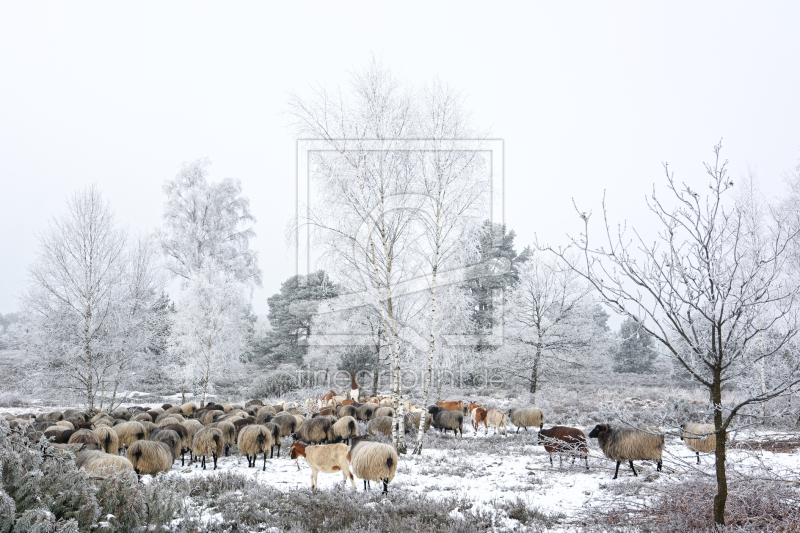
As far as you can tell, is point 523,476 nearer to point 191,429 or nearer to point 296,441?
point 296,441

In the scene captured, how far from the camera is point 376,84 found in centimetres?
1113

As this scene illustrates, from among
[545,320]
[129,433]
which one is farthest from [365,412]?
[545,320]

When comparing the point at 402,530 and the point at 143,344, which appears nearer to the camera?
the point at 402,530

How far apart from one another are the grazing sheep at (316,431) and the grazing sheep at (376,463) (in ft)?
13.1

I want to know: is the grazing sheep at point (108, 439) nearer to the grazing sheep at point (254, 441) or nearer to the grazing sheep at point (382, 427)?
the grazing sheep at point (254, 441)

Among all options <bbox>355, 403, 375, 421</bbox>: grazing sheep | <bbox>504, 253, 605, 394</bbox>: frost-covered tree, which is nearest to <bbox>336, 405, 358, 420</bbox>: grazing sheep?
<bbox>355, 403, 375, 421</bbox>: grazing sheep

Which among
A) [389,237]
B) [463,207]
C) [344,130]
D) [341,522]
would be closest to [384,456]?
[341,522]

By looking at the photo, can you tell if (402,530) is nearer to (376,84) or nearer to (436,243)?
(436,243)

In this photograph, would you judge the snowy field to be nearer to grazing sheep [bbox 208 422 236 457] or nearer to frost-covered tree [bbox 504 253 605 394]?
grazing sheep [bbox 208 422 236 457]

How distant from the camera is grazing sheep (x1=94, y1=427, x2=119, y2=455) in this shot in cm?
998

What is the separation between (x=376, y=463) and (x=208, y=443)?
15.2 feet

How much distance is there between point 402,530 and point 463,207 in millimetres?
Result: 8237

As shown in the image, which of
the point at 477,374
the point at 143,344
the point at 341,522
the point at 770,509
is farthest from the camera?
the point at 477,374

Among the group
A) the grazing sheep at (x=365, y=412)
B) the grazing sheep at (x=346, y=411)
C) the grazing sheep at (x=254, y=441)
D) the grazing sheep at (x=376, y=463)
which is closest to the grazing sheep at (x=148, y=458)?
the grazing sheep at (x=254, y=441)
